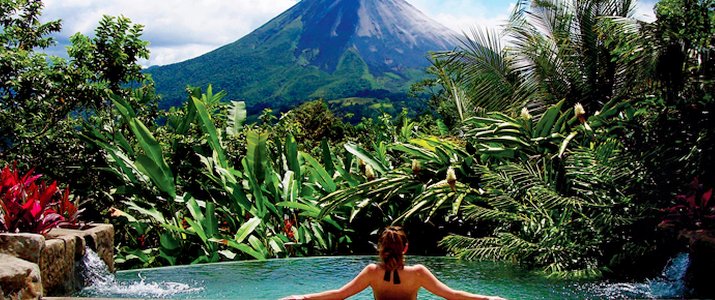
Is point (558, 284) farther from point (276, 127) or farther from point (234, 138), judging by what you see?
point (276, 127)

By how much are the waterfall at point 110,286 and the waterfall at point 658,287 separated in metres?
Answer: 2.90

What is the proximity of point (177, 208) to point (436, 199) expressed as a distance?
116 inches

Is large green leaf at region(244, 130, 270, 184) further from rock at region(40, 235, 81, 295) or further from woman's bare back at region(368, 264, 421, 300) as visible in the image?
woman's bare back at region(368, 264, 421, 300)

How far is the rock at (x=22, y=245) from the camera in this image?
4449 millimetres

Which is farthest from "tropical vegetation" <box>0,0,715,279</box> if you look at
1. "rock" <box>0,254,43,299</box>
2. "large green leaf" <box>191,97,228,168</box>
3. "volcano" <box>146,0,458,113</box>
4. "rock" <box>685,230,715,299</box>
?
"volcano" <box>146,0,458,113</box>

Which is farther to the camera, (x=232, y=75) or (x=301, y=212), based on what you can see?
(x=232, y=75)

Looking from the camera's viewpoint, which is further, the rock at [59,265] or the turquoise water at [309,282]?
the turquoise water at [309,282]

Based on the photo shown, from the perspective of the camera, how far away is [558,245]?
598 centimetres

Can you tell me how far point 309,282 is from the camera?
5672 mm

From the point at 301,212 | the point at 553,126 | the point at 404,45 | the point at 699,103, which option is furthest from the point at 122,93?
the point at 404,45

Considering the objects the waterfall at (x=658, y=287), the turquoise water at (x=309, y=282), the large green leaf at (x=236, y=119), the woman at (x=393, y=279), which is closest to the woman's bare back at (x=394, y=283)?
the woman at (x=393, y=279)

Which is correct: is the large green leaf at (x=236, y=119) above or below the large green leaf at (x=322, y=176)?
above

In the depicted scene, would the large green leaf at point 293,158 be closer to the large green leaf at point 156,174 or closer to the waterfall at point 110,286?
the large green leaf at point 156,174

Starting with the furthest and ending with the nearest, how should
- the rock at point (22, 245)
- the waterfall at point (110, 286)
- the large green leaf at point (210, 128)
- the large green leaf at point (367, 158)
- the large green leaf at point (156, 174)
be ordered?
the large green leaf at point (367, 158)
the large green leaf at point (210, 128)
the large green leaf at point (156, 174)
the waterfall at point (110, 286)
the rock at point (22, 245)
